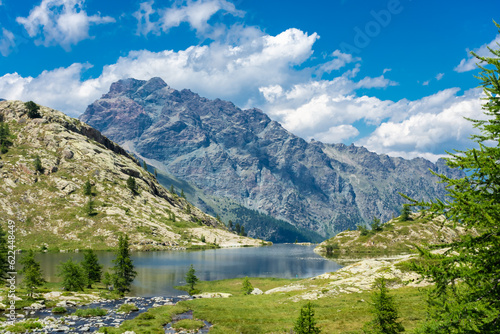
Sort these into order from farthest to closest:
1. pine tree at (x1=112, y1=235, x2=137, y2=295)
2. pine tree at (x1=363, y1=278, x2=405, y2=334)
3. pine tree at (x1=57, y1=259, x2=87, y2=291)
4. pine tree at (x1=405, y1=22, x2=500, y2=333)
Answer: pine tree at (x1=112, y1=235, x2=137, y2=295) → pine tree at (x1=57, y1=259, x2=87, y2=291) → pine tree at (x1=363, y1=278, x2=405, y2=334) → pine tree at (x1=405, y1=22, x2=500, y2=333)

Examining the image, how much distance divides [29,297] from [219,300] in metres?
39.3

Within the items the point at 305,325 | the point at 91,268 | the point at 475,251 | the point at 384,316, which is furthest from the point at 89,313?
the point at 475,251

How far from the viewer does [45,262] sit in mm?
130875

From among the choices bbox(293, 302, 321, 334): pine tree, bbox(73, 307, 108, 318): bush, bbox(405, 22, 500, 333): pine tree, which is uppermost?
bbox(405, 22, 500, 333): pine tree

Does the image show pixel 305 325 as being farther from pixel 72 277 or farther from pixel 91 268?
pixel 91 268

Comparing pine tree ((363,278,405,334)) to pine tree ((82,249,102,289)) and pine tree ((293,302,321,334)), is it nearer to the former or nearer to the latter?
pine tree ((293,302,321,334))

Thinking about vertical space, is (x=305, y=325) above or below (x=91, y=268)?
above

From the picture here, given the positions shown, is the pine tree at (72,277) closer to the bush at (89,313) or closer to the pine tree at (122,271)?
the pine tree at (122,271)

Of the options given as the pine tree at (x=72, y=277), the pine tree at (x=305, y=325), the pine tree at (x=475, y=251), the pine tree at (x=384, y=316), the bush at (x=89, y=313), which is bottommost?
the bush at (x=89, y=313)

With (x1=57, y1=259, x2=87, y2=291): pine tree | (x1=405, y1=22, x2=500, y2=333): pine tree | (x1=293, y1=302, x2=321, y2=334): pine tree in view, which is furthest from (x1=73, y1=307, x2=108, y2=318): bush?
(x1=405, y1=22, x2=500, y2=333): pine tree

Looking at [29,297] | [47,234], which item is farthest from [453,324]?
[47,234]

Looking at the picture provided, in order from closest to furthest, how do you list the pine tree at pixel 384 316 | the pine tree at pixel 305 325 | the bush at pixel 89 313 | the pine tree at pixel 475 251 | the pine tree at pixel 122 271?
the pine tree at pixel 475 251
the pine tree at pixel 384 316
the pine tree at pixel 305 325
the bush at pixel 89 313
the pine tree at pixel 122 271

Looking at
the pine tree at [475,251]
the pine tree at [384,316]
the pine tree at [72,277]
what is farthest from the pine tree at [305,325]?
the pine tree at [72,277]

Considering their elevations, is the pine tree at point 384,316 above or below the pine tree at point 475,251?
below
